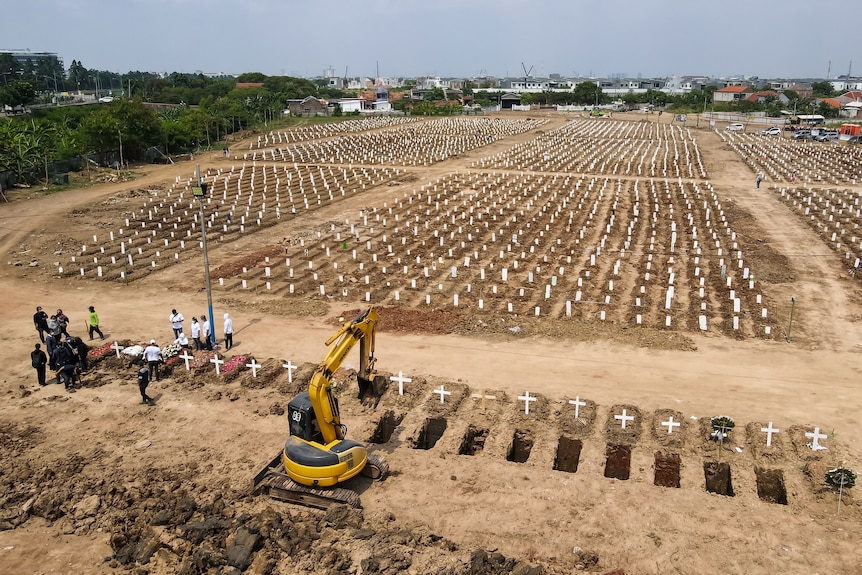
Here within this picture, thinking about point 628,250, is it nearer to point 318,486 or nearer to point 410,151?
point 318,486

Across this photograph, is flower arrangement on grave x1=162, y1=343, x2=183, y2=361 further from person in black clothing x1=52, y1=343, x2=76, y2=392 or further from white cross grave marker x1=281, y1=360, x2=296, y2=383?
white cross grave marker x1=281, y1=360, x2=296, y2=383

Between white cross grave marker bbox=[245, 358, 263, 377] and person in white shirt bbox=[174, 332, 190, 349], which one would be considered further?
person in white shirt bbox=[174, 332, 190, 349]

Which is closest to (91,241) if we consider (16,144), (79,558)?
(16,144)

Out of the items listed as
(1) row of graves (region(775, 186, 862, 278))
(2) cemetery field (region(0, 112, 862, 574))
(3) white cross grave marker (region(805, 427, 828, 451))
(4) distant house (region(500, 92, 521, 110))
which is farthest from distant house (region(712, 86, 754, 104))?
(3) white cross grave marker (region(805, 427, 828, 451))

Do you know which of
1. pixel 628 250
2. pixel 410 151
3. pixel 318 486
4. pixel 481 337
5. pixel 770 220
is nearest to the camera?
pixel 318 486

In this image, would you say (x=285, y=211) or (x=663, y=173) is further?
(x=663, y=173)

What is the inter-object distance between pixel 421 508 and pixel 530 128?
86349mm

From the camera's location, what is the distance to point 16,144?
42656mm

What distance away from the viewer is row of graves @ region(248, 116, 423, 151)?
239 feet

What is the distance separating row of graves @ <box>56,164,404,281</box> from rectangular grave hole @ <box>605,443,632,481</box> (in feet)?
62.2

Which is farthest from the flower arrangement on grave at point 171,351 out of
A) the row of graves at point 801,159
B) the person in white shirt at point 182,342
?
the row of graves at point 801,159

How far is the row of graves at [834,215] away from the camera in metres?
28.7

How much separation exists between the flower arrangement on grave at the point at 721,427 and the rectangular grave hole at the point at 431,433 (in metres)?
Result: 5.53

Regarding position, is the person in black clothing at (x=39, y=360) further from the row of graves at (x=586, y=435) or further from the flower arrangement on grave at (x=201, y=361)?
the flower arrangement on grave at (x=201, y=361)
